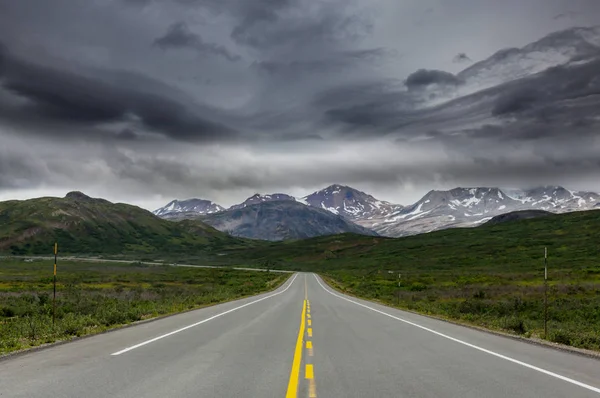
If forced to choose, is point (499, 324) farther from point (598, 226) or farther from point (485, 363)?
point (598, 226)

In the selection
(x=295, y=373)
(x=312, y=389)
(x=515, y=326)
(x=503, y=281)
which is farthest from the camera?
(x=503, y=281)

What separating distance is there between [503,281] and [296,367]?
62.2 m

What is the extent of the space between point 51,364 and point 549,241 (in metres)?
179

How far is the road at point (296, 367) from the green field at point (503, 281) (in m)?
4.82

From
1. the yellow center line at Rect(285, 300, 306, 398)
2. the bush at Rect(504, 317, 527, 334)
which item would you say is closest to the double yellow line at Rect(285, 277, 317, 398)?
the yellow center line at Rect(285, 300, 306, 398)

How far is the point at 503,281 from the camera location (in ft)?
216

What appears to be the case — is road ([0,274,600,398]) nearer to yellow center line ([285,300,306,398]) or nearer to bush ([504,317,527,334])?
yellow center line ([285,300,306,398])

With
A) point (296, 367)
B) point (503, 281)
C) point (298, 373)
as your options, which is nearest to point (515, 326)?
point (296, 367)

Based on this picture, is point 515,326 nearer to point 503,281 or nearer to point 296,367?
point 296,367

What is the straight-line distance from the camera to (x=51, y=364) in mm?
10578

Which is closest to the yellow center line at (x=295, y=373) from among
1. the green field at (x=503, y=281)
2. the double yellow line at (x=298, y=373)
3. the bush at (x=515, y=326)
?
the double yellow line at (x=298, y=373)

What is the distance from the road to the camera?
8.31m

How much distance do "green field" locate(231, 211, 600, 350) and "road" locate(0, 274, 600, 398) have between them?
482 centimetres

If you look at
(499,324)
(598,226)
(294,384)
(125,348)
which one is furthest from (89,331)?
(598,226)
